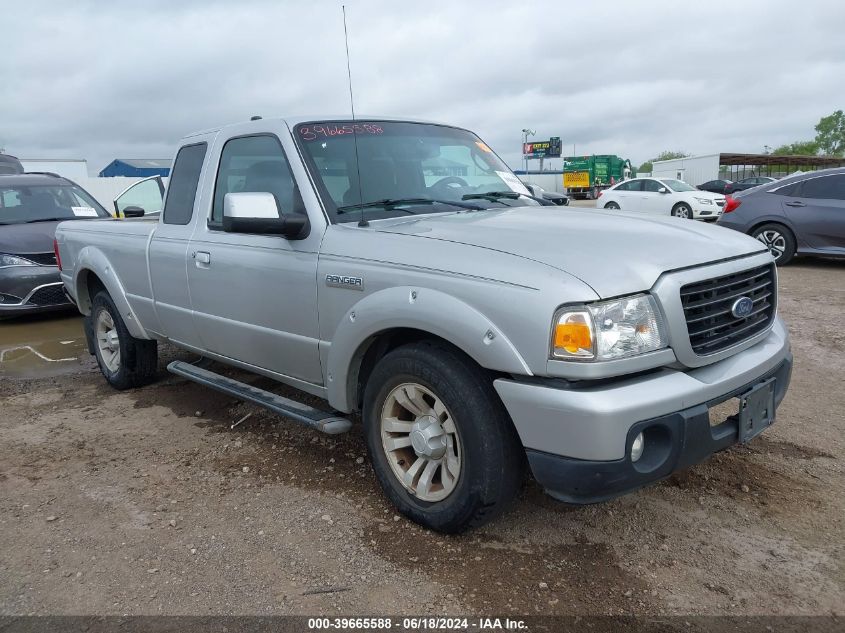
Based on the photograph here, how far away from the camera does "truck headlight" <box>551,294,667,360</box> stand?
234cm

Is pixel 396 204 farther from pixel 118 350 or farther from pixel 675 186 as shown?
pixel 675 186

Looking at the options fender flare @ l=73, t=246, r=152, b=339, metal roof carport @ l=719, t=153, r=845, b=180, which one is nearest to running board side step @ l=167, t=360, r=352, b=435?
Answer: fender flare @ l=73, t=246, r=152, b=339

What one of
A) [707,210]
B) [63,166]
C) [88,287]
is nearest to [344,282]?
[88,287]

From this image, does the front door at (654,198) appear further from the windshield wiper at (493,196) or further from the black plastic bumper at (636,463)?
the black plastic bumper at (636,463)

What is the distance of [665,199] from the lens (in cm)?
1977

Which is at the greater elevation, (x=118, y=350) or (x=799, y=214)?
(x=799, y=214)

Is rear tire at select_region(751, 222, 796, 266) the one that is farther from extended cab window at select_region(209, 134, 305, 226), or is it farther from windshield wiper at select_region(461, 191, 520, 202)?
extended cab window at select_region(209, 134, 305, 226)

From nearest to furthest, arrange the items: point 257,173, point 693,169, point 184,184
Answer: point 257,173 < point 184,184 < point 693,169

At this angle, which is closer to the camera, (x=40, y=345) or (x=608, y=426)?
(x=608, y=426)

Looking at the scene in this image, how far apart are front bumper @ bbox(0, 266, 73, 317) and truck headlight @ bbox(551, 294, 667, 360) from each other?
750cm

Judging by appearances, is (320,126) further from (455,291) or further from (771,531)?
(771,531)

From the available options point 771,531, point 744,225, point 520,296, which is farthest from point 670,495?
point 744,225

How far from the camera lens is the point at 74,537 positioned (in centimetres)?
310

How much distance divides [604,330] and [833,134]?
121 meters
